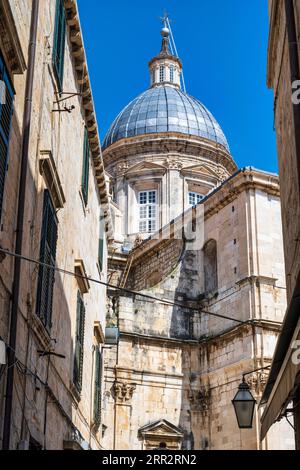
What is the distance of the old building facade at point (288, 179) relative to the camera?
23.7 feet

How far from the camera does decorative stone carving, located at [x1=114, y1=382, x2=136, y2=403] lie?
22.1 m

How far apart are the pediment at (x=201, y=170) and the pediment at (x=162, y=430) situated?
14.9 metres

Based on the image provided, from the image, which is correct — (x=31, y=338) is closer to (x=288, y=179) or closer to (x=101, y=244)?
(x=288, y=179)

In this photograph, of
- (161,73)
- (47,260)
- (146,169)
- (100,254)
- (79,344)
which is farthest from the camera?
(161,73)

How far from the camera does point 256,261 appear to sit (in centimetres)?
2198

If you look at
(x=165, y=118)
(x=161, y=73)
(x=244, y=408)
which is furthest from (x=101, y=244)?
(x=161, y=73)

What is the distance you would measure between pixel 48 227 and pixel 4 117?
2.55 metres

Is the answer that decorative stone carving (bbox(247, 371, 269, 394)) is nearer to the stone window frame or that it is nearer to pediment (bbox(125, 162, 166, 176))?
the stone window frame

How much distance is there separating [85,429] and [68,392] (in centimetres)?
282

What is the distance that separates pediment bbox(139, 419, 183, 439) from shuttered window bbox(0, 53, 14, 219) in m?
16.2

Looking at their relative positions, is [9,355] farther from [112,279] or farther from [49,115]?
[112,279]

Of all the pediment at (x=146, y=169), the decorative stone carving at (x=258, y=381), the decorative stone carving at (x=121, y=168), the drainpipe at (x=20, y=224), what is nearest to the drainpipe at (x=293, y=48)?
the drainpipe at (x=20, y=224)

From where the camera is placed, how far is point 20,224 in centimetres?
786
